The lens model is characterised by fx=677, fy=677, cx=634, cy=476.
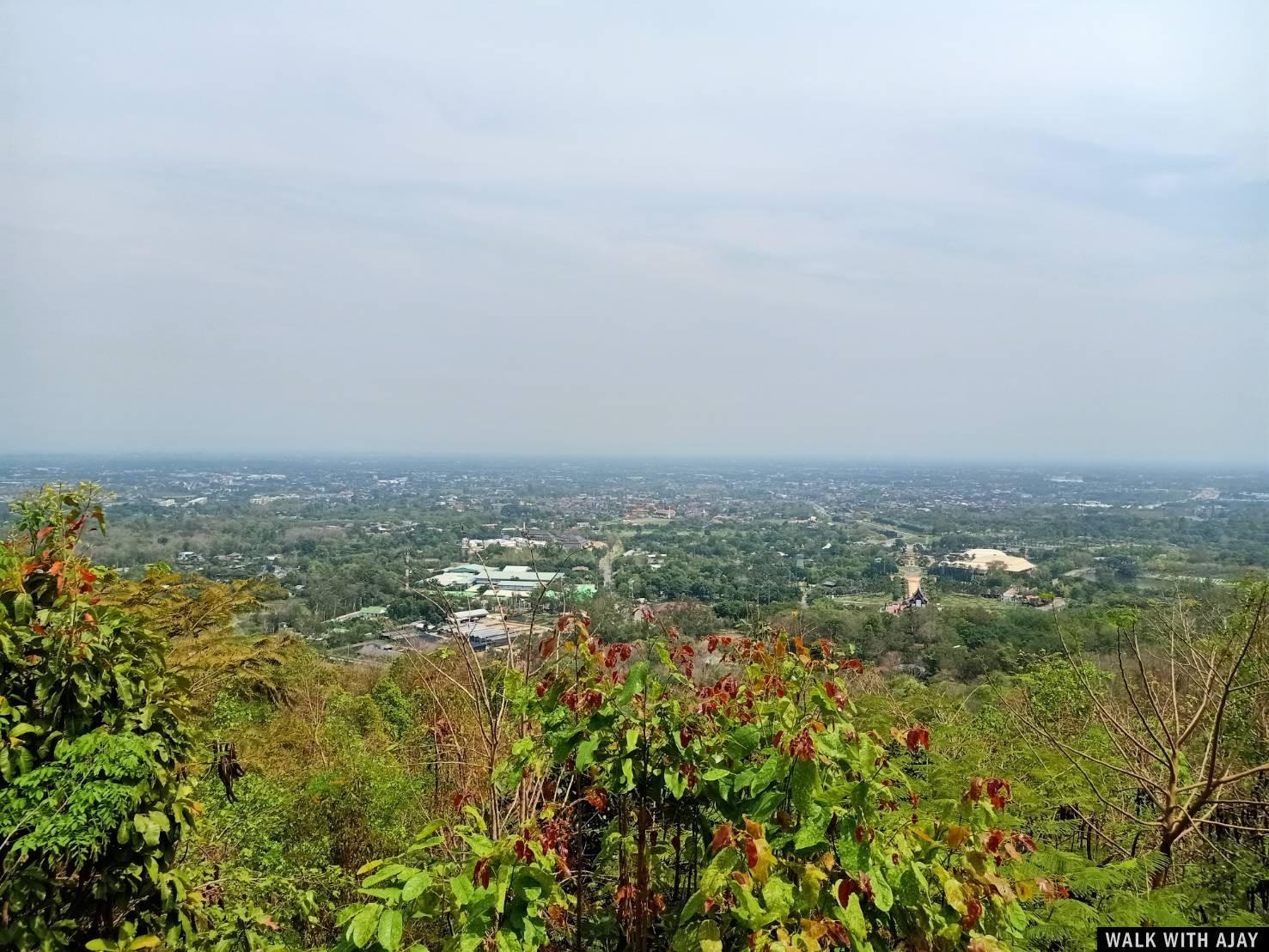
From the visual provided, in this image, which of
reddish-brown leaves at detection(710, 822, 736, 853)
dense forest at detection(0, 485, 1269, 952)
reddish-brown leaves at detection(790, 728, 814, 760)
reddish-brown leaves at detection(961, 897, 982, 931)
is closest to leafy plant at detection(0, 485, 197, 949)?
dense forest at detection(0, 485, 1269, 952)

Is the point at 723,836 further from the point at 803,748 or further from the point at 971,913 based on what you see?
the point at 971,913

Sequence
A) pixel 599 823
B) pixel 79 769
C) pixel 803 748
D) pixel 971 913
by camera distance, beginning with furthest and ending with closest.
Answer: pixel 599 823 → pixel 79 769 → pixel 803 748 → pixel 971 913

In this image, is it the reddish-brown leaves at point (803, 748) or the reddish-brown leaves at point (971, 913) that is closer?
the reddish-brown leaves at point (971, 913)

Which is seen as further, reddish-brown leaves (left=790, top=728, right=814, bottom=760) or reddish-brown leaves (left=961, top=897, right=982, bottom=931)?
reddish-brown leaves (left=790, top=728, right=814, bottom=760)

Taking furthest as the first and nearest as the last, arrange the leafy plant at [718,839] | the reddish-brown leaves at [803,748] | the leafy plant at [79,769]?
the leafy plant at [79,769], the reddish-brown leaves at [803,748], the leafy plant at [718,839]

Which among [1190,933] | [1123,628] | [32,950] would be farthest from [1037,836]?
[32,950]

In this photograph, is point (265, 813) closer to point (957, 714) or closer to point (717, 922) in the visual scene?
point (717, 922)

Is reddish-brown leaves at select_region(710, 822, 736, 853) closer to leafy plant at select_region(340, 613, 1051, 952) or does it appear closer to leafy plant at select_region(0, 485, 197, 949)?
leafy plant at select_region(340, 613, 1051, 952)

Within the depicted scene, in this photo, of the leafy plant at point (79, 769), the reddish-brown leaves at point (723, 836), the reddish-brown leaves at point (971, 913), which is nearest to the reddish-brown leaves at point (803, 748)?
the reddish-brown leaves at point (723, 836)

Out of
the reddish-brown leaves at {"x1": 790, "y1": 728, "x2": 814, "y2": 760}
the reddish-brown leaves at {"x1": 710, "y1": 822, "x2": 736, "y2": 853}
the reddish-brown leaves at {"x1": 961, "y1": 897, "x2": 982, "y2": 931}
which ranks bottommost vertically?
the reddish-brown leaves at {"x1": 961, "y1": 897, "x2": 982, "y2": 931}

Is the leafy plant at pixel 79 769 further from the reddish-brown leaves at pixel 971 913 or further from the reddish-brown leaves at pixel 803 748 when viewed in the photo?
the reddish-brown leaves at pixel 971 913

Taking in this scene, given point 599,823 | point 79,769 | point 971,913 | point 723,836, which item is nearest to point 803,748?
point 723,836
